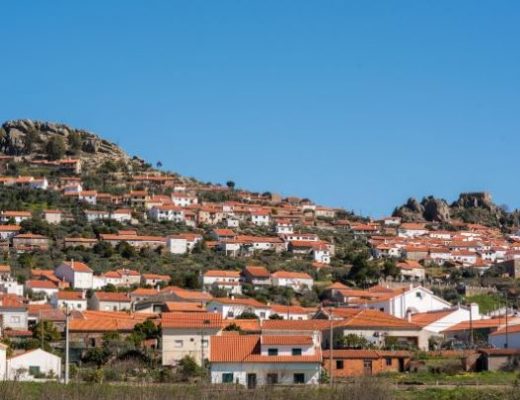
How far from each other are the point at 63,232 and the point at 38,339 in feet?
168

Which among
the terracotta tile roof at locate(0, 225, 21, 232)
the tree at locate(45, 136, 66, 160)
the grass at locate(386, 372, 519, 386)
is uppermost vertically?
the tree at locate(45, 136, 66, 160)

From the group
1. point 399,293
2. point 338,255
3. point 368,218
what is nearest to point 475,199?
point 368,218

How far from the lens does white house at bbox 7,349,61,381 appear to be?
4991cm

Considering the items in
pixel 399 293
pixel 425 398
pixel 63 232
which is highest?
pixel 63 232

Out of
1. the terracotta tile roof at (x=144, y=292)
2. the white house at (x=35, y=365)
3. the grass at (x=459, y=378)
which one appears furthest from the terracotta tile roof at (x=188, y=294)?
the grass at (x=459, y=378)

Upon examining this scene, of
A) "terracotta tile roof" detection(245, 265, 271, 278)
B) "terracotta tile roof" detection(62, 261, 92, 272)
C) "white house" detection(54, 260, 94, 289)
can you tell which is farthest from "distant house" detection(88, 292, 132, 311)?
"terracotta tile roof" detection(245, 265, 271, 278)

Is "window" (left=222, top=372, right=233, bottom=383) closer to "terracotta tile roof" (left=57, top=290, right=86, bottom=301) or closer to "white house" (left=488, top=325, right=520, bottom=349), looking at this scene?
"white house" (left=488, top=325, right=520, bottom=349)

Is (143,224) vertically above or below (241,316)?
above

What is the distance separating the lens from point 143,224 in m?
127

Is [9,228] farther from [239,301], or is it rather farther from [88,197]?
[239,301]

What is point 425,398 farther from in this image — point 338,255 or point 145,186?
point 145,186

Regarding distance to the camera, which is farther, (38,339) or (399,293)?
(399,293)

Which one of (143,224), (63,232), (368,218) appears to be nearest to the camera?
(63,232)

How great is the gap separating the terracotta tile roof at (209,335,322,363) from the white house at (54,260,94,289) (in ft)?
141
